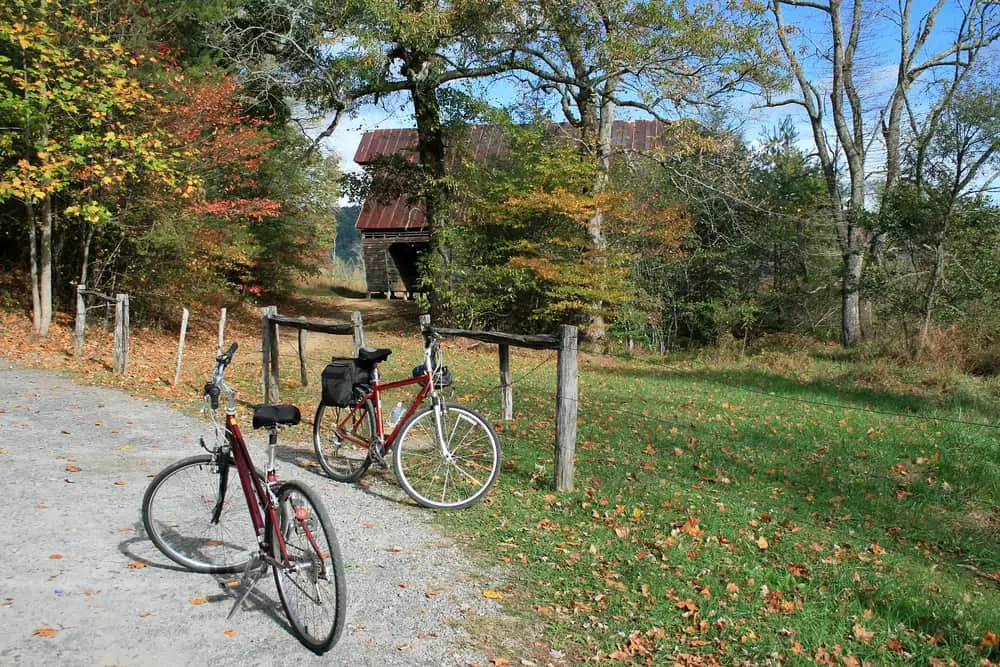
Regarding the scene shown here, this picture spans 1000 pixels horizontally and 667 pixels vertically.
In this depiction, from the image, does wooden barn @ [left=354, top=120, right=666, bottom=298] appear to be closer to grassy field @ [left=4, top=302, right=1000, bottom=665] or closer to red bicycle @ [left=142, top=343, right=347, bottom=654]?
grassy field @ [left=4, top=302, right=1000, bottom=665]

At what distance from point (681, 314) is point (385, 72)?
36.2 ft

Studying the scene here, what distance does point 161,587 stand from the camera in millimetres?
4371

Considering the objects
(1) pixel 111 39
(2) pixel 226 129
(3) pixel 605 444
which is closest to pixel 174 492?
(3) pixel 605 444

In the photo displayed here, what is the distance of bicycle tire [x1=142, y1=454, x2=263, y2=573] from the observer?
4574 millimetres

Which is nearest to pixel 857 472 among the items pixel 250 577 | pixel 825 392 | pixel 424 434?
pixel 424 434

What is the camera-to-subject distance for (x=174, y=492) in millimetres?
4574

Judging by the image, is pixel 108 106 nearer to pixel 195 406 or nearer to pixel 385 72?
pixel 195 406

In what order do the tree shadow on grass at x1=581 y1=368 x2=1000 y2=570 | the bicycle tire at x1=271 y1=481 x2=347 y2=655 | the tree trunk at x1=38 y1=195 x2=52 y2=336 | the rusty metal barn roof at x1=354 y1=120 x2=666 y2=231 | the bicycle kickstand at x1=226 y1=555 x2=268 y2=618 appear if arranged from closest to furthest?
the bicycle tire at x1=271 y1=481 x2=347 y2=655 → the bicycle kickstand at x1=226 y1=555 x2=268 y2=618 → the tree shadow on grass at x1=581 y1=368 x2=1000 y2=570 → the tree trunk at x1=38 y1=195 x2=52 y2=336 → the rusty metal barn roof at x1=354 y1=120 x2=666 y2=231

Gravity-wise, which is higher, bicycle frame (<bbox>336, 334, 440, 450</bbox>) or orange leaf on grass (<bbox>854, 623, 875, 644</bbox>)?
bicycle frame (<bbox>336, 334, 440, 450</bbox>)

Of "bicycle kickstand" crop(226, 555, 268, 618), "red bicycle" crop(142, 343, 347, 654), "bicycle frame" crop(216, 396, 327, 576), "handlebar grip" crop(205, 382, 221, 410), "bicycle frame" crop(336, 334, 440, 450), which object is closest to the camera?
"red bicycle" crop(142, 343, 347, 654)

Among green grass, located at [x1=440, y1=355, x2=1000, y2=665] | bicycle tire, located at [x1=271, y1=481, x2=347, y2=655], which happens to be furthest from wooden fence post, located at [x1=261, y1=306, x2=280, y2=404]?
bicycle tire, located at [x1=271, y1=481, x2=347, y2=655]

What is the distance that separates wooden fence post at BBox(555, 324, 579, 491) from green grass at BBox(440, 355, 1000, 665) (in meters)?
0.22

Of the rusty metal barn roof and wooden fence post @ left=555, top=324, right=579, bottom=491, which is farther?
the rusty metal barn roof

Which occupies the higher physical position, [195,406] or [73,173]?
[73,173]
